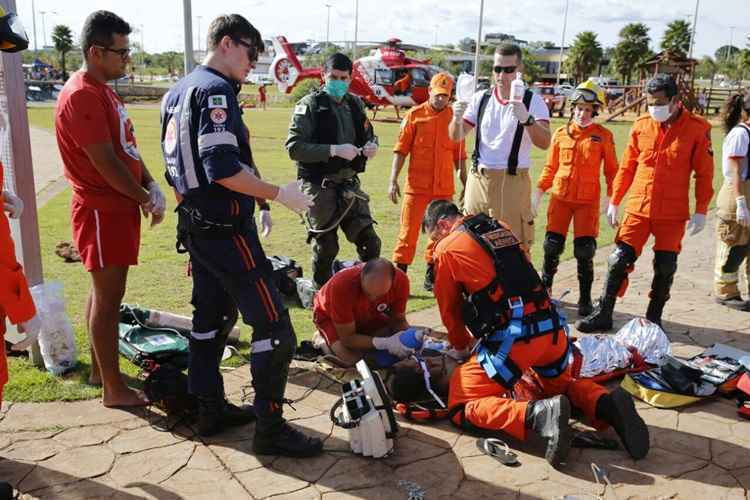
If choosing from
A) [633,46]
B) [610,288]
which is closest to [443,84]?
[610,288]

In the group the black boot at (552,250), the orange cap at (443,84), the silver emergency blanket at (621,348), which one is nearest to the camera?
the silver emergency blanket at (621,348)

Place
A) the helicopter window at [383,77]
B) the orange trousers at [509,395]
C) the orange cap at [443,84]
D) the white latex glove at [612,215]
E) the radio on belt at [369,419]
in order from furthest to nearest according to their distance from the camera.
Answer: the helicopter window at [383,77], the orange cap at [443,84], the white latex glove at [612,215], the orange trousers at [509,395], the radio on belt at [369,419]

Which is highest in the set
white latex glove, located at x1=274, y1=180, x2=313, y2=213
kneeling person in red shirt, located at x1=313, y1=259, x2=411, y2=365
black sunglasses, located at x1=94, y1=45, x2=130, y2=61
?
black sunglasses, located at x1=94, y1=45, x2=130, y2=61

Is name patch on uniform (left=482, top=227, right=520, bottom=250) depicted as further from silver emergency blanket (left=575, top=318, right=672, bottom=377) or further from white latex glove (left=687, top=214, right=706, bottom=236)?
white latex glove (left=687, top=214, right=706, bottom=236)

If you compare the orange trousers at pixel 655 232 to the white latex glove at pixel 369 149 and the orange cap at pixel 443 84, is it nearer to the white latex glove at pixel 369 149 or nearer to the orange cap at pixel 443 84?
the orange cap at pixel 443 84

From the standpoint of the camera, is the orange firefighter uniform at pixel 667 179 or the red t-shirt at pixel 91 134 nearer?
the red t-shirt at pixel 91 134

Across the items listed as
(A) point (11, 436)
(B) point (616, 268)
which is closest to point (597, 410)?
(B) point (616, 268)

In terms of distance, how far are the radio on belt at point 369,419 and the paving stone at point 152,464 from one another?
865mm

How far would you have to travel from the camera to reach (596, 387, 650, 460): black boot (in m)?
3.46

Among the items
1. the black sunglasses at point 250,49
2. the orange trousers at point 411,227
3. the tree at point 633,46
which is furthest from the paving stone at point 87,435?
the tree at point 633,46

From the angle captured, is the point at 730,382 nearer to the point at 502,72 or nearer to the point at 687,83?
the point at 502,72

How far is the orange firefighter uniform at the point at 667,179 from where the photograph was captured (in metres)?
5.22

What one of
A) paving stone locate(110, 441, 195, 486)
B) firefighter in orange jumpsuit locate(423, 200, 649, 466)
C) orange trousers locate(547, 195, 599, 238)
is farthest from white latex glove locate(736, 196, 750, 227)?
paving stone locate(110, 441, 195, 486)

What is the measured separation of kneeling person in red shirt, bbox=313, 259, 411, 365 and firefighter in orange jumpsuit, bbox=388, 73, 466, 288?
1729 mm
